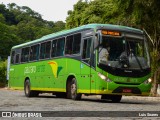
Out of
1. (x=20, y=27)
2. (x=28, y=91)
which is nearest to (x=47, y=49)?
(x=28, y=91)

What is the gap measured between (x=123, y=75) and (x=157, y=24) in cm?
786

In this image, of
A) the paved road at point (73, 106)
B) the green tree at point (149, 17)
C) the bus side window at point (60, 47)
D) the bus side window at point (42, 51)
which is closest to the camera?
the paved road at point (73, 106)

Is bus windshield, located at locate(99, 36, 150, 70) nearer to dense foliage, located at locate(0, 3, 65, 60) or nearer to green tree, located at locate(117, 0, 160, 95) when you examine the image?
green tree, located at locate(117, 0, 160, 95)

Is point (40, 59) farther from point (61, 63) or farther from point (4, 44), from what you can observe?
point (4, 44)

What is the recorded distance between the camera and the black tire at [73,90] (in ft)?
57.8

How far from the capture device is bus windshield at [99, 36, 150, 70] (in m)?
16.1

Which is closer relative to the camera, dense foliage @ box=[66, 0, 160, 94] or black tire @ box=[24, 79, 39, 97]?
dense foliage @ box=[66, 0, 160, 94]

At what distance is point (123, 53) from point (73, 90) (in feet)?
9.66

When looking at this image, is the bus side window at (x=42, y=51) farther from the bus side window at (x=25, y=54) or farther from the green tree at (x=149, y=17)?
the green tree at (x=149, y=17)

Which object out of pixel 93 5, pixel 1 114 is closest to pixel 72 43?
pixel 1 114

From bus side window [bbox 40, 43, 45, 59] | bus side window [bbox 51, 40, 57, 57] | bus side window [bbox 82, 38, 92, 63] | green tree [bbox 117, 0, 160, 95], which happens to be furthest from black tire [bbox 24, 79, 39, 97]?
bus side window [bbox 82, 38, 92, 63]

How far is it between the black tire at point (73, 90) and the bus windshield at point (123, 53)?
2.21 metres

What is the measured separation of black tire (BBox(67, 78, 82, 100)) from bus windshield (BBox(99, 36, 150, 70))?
2.21 metres

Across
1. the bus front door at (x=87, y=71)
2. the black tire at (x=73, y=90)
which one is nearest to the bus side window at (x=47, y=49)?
the black tire at (x=73, y=90)
